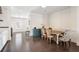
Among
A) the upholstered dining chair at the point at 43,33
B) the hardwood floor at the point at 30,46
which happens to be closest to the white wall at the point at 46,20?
the upholstered dining chair at the point at 43,33

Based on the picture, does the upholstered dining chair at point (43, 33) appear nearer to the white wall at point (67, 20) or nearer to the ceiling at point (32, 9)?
the white wall at point (67, 20)

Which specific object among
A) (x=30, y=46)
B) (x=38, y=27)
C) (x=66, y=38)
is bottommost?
(x=30, y=46)

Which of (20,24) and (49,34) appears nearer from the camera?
(20,24)

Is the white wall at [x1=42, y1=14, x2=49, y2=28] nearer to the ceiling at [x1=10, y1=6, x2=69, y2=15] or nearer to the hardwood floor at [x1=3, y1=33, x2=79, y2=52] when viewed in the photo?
the ceiling at [x1=10, y1=6, x2=69, y2=15]

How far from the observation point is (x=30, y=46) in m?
1.92

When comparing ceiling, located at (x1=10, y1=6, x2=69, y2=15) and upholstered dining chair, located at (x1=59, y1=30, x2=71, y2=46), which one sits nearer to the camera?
ceiling, located at (x1=10, y1=6, x2=69, y2=15)

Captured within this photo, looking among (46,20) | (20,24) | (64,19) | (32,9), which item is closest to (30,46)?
(20,24)

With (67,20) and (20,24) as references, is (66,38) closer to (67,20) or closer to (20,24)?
(67,20)

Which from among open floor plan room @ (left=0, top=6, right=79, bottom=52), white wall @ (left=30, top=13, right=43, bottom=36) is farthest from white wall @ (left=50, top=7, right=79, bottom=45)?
white wall @ (left=30, top=13, right=43, bottom=36)

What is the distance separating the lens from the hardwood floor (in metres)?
1.83
